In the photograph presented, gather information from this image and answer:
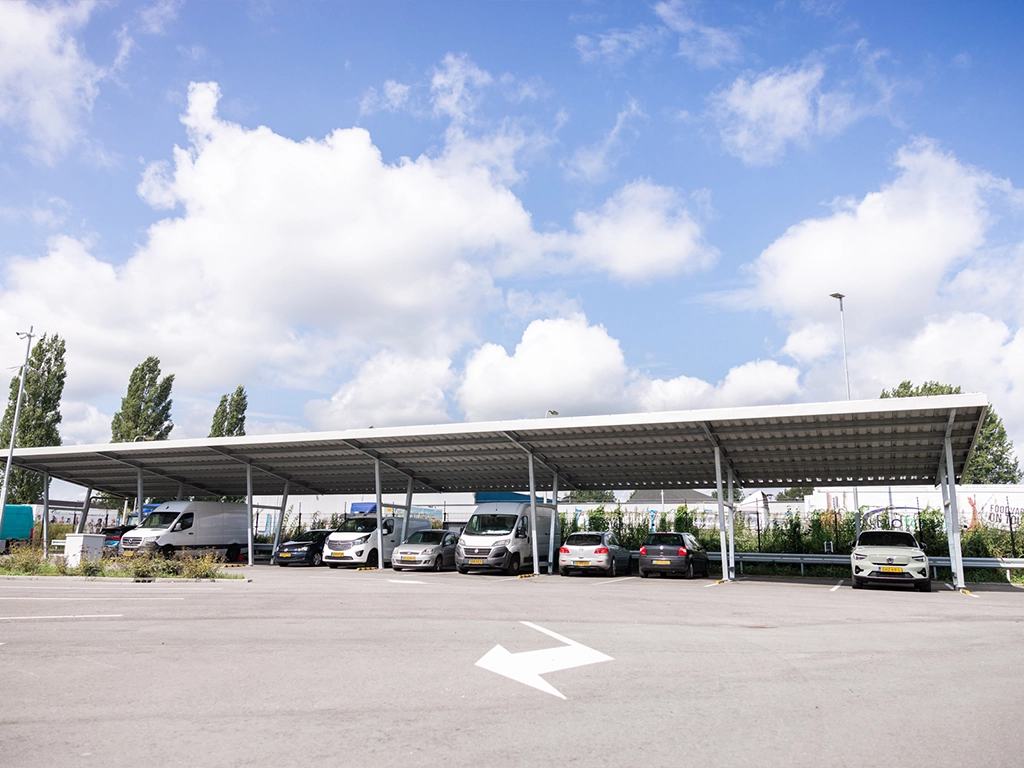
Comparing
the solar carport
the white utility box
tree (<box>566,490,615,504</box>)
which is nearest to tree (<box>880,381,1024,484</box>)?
tree (<box>566,490,615,504</box>)

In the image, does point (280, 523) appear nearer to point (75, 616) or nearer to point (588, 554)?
point (588, 554)

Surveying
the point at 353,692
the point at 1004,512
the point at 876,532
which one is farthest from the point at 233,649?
the point at 1004,512

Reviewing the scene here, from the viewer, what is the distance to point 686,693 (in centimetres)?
609

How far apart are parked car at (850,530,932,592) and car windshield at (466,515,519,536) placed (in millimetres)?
9630

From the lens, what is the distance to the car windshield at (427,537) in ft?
81.7

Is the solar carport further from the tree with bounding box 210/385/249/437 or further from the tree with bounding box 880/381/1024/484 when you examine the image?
the tree with bounding box 880/381/1024/484

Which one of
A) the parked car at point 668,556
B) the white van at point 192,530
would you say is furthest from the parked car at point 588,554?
the white van at point 192,530

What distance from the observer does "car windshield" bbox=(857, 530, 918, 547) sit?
1848 centimetres

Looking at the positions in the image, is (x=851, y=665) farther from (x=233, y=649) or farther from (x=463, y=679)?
(x=233, y=649)

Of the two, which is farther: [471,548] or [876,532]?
[471,548]

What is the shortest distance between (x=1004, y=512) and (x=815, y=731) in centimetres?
3762

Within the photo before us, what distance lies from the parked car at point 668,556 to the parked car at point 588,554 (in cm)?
99

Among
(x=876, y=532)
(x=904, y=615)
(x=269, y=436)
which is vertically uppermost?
(x=269, y=436)

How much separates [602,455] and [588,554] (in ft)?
11.4
